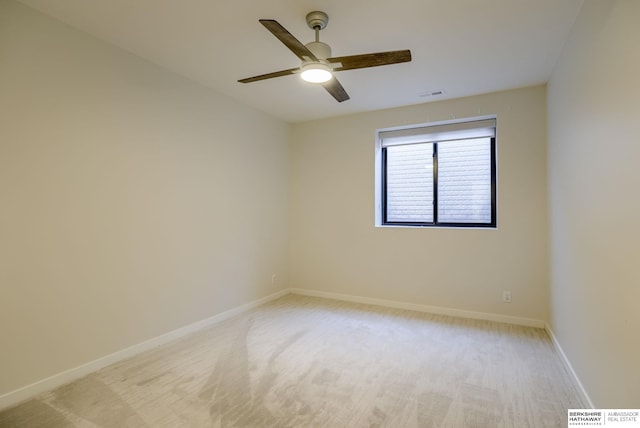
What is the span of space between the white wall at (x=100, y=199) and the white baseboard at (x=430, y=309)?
1369mm

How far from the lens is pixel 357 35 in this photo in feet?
8.04

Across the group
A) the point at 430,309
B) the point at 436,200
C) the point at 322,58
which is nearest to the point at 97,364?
the point at 322,58

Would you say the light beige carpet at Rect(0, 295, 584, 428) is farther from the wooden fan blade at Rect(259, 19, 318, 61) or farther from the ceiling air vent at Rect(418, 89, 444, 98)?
the ceiling air vent at Rect(418, 89, 444, 98)

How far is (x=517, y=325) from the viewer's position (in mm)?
3455

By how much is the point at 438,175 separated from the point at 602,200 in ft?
7.74

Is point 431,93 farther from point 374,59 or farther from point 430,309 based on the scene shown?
point 430,309

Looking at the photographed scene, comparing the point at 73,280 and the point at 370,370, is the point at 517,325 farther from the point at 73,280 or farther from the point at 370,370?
the point at 73,280

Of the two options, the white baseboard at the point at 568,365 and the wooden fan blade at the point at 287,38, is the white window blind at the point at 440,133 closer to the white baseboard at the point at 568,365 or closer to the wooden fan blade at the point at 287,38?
the white baseboard at the point at 568,365

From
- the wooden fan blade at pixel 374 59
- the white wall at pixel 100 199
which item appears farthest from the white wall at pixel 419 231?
the wooden fan blade at pixel 374 59

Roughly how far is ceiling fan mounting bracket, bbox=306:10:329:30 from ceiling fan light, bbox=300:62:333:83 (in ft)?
1.01

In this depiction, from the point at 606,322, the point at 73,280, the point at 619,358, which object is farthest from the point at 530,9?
the point at 73,280

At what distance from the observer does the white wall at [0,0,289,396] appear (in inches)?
83.0

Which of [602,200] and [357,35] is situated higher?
[357,35]

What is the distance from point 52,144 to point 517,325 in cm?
464
